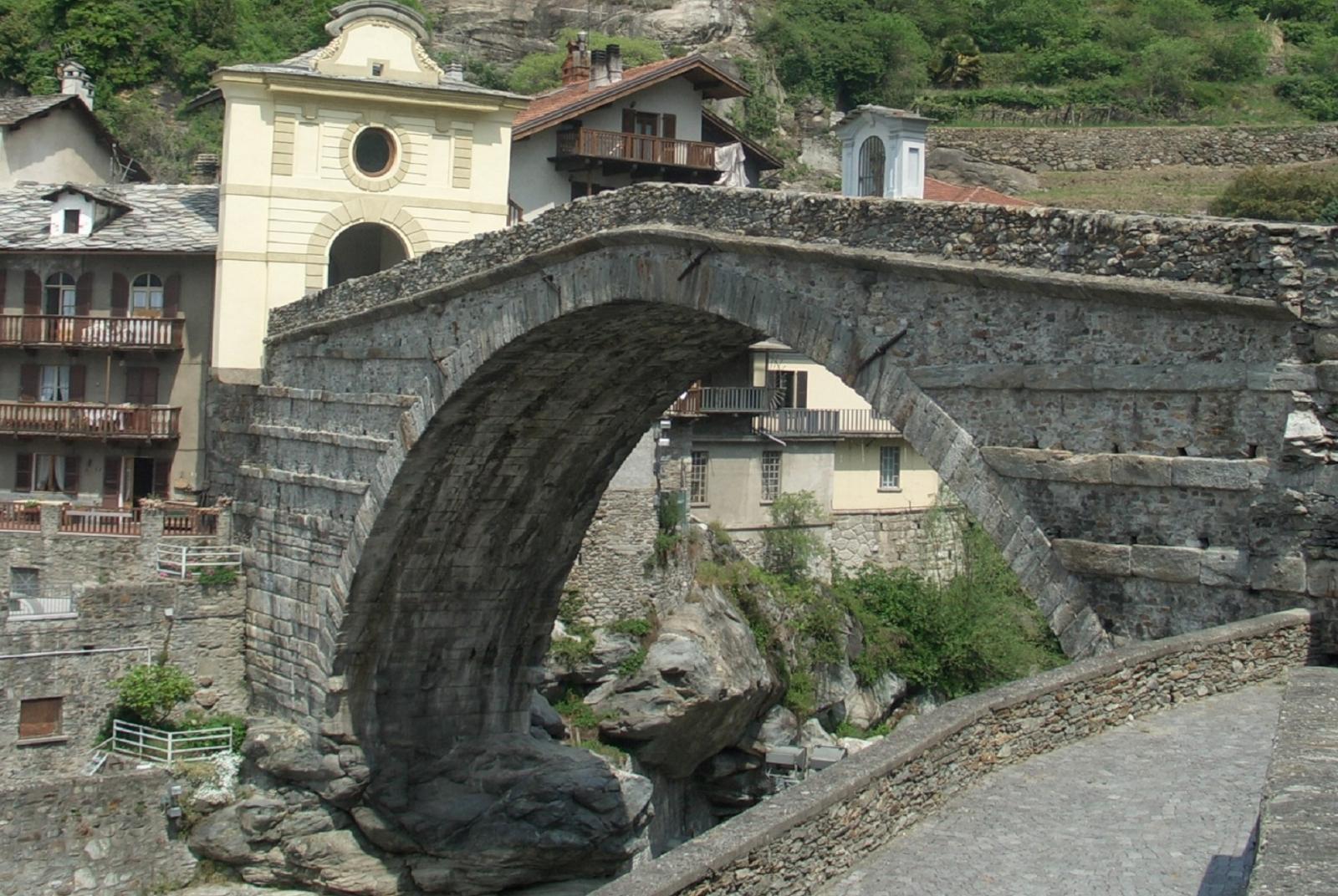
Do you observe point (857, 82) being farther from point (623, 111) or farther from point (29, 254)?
point (29, 254)

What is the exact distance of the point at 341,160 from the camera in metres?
25.3

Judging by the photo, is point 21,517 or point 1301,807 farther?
point 21,517

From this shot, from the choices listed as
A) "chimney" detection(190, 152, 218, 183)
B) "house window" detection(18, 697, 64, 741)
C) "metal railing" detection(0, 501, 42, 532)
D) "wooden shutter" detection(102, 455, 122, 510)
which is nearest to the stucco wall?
"chimney" detection(190, 152, 218, 183)

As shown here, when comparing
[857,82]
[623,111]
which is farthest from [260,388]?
[857,82]

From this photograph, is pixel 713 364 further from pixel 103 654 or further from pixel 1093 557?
pixel 1093 557

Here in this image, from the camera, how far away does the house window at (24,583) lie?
25.4m

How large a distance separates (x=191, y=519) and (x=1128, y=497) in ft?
51.7

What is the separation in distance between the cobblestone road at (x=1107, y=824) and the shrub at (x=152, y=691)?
15.1 meters

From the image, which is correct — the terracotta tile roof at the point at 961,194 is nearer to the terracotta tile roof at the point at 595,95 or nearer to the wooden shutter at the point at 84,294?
the terracotta tile roof at the point at 595,95

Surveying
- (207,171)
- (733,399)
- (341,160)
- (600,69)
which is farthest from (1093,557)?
(600,69)

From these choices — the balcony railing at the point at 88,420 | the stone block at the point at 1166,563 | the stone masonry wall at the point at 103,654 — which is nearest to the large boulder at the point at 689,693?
the stone masonry wall at the point at 103,654

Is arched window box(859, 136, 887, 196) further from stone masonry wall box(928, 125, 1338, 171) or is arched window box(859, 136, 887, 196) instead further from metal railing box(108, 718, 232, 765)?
stone masonry wall box(928, 125, 1338, 171)

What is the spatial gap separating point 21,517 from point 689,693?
33.0 ft

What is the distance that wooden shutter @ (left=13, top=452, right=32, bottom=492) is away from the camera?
27.5m
